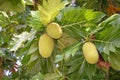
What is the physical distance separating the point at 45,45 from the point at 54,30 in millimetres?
86

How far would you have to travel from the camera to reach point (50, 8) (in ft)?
5.39

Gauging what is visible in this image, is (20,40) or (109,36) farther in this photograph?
(20,40)

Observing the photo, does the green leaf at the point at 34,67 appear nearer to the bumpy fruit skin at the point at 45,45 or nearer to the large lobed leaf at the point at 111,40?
the bumpy fruit skin at the point at 45,45

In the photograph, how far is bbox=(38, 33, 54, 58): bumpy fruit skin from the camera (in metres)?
1.64

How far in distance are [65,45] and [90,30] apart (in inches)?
6.5

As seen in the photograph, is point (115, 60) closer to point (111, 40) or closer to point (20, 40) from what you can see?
point (111, 40)

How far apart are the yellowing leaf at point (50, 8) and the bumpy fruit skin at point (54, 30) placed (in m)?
0.05

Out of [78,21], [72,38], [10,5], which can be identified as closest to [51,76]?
[72,38]

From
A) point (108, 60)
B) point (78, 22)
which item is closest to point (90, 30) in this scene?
point (78, 22)

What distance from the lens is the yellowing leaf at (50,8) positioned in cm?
163

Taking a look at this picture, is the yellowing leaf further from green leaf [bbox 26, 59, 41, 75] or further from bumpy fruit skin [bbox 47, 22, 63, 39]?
green leaf [bbox 26, 59, 41, 75]

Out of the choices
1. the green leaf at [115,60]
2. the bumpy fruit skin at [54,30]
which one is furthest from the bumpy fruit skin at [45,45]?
the green leaf at [115,60]

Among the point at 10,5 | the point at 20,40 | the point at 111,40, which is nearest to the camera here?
the point at 10,5

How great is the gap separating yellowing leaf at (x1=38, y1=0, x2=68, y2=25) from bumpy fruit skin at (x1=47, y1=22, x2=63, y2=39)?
0.15 ft
